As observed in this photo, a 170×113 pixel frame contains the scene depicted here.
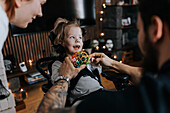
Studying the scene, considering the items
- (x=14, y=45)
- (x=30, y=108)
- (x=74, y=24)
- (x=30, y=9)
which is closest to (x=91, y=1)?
(x=14, y=45)

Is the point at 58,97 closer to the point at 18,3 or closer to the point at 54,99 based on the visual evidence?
the point at 54,99

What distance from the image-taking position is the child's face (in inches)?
56.7

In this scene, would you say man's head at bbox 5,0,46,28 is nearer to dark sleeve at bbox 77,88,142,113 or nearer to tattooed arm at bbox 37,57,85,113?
tattooed arm at bbox 37,57,85,113

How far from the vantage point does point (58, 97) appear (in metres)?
0.90

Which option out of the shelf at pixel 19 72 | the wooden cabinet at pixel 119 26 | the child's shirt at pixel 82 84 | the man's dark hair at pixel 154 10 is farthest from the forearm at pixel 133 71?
the wooden cabinet at pixel 119 26

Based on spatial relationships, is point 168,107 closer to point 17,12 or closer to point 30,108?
point 17,12

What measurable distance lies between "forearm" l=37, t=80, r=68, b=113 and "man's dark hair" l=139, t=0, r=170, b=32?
585 millimetres

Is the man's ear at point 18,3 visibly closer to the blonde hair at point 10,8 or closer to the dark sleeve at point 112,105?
the blonde hair at point 10,8

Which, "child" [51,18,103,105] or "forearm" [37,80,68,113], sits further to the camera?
"child" [51,18,103,105]

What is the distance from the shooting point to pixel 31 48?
3051mm

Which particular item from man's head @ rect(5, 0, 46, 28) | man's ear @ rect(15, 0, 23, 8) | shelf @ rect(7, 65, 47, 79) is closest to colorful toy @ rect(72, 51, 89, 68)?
man's head @ rect(5, 0, 46, 28)

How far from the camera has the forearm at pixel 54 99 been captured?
792 mm

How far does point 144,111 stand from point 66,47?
1.07m

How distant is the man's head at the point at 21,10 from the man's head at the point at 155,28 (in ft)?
1.79
